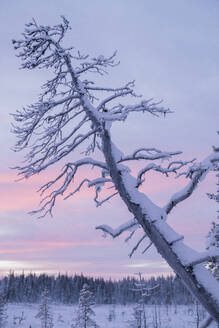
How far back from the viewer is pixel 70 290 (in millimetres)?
138500

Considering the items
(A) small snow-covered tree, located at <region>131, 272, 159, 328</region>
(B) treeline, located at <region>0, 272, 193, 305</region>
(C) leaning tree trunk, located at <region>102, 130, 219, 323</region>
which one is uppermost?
(B) treeline, located at <region>0, 272, 193, 305</region>

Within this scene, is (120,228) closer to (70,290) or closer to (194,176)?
(194,176)

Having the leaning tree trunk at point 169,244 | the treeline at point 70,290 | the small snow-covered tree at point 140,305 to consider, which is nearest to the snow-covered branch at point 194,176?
the leaning tree trunk at point 169,244

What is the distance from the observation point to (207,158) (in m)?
3.88

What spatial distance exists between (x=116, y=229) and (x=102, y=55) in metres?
2.94

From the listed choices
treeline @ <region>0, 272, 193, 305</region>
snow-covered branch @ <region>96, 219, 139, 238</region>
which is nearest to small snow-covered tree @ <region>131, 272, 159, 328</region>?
snow-covered branch @ <region>96, 219, 139, 238</region>

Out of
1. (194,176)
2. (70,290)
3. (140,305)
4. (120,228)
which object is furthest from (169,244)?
(70,290)

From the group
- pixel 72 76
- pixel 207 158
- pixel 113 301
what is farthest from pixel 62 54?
pixel 113 301

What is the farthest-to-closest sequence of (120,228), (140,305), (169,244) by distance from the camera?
(140,305), (120,228), (169,244)

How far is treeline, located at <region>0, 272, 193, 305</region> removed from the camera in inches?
5113

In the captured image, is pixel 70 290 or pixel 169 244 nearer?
pixel 169 244

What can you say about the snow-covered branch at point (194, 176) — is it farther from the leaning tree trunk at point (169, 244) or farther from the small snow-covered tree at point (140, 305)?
the small snow-covered tree at point (140, 305)

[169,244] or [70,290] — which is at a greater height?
[70,290]

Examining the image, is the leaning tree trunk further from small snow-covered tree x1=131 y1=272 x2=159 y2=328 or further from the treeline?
the treeline
